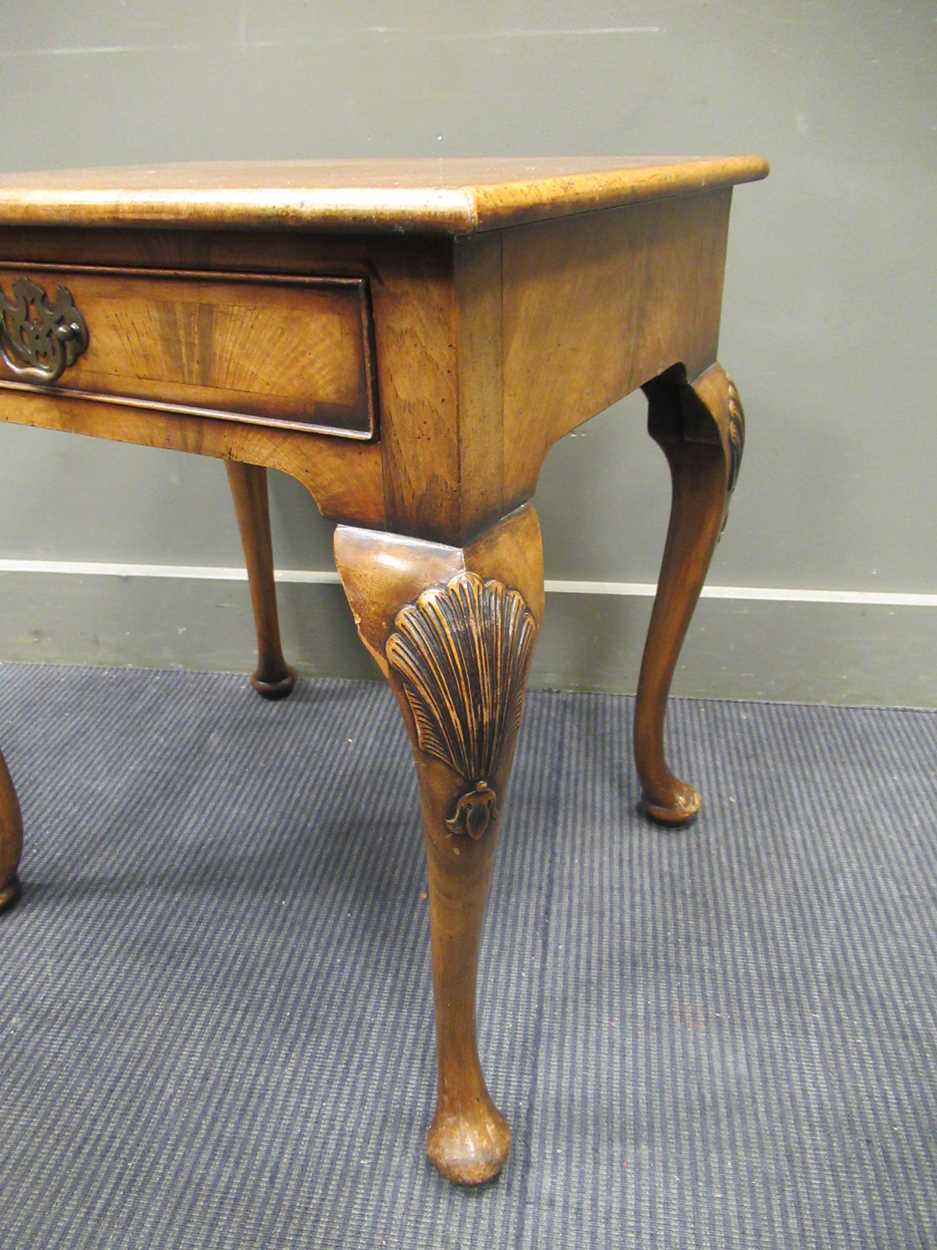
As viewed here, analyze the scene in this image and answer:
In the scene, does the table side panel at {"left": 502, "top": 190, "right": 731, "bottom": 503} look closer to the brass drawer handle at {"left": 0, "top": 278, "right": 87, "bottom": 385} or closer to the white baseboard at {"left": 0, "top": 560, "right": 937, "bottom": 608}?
the brass drawer handle at {"left": 0, "top": 278, "right": 87, "bottom": 385}

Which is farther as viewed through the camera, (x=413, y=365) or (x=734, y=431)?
(x=734, y=431)

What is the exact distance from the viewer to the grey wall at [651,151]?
3.51 ft

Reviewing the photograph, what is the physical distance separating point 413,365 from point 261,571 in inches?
31.9

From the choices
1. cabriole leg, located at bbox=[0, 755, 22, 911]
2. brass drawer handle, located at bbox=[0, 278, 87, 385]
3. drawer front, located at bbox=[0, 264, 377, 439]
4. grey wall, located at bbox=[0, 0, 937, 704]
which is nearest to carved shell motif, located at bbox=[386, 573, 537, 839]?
drawer front, located at bbox=[0, 264, 377, 439]

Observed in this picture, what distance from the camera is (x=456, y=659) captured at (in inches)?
21.8

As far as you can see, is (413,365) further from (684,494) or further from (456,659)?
(684,494)

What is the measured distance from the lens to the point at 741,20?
1.05 meters

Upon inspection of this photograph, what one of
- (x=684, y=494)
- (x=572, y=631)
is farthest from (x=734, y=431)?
(x=572, y=631)

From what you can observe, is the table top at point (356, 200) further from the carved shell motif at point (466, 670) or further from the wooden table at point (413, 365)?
the carved shell motif at point (466, 670)

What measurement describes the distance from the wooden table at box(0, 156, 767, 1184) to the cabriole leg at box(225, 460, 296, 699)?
0.49 meters

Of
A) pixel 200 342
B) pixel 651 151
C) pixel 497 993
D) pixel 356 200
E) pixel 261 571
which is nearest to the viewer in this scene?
→ pixel 356 200

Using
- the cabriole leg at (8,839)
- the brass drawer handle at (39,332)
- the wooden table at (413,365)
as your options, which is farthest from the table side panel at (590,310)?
the cabriole leg at (8,839)

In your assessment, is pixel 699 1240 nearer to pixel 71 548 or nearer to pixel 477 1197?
pixel 477 1197

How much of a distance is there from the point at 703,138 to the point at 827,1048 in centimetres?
93
